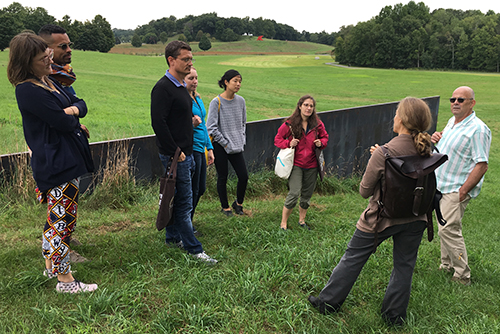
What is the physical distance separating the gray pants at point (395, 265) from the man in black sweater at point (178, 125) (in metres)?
1.40

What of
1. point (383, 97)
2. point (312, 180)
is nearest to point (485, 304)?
point (312, 180)

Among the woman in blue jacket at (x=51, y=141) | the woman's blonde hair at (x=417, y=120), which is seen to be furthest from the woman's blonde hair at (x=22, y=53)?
the woman's blonde hair at (x=417, y=120)

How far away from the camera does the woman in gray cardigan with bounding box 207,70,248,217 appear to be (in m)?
5.91

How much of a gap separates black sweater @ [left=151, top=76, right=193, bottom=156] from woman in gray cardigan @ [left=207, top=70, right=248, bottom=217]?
5.84 ft

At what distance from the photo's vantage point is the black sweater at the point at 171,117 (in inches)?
153

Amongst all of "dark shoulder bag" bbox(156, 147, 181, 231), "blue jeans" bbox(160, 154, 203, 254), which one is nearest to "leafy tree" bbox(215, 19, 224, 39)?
"blue jeans" bbox(160, 154, 203, 254)

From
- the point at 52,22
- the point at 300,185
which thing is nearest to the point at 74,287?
the point at 300,185

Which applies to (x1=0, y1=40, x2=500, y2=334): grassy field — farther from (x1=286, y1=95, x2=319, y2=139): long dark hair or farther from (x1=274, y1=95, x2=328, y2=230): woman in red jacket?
(x1=286, y1=95, x2=319, y2=139): long dark hair

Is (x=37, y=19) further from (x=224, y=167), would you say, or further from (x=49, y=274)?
(x=49, y=274)

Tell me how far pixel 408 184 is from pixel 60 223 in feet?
9.14

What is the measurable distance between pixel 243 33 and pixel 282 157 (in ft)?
467

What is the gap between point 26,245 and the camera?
444cm

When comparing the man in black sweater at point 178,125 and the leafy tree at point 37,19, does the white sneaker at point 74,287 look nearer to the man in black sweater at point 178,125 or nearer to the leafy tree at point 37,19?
the man in black sweater at point 178,125

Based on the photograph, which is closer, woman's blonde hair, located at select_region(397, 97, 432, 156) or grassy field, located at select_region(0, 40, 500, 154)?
woman's blonde hair, located at select_region(397, 97, 432, 156)
